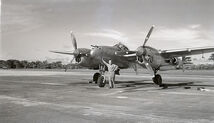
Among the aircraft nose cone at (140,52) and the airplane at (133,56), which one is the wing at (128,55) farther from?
the aircraft nose cone at (140,52)

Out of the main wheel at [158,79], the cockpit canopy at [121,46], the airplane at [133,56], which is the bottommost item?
A: the main wheel at [158,79]

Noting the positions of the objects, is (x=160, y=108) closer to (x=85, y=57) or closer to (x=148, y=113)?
(x=148, y=113)

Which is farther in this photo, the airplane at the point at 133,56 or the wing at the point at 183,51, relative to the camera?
the airplane at the point at 133,56

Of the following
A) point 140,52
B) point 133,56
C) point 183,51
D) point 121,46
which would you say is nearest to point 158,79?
point 133,56

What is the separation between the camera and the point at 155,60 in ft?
61.3

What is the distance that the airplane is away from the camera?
59.9 feet

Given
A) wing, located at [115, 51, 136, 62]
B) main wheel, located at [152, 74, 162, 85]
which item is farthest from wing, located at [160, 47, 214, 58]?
wing, located at [115, 51, 136, 62]

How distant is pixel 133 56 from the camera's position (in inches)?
741

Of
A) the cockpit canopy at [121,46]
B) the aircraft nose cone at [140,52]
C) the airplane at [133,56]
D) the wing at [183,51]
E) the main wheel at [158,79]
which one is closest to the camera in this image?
the aircraft nose cone at [140,52]

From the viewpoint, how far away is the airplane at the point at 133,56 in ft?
59.9

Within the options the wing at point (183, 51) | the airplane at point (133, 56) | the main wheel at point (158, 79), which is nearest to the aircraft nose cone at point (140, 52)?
the airplane at point (133, 56)

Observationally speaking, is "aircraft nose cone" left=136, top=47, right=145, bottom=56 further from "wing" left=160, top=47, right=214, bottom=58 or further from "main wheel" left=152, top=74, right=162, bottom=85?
"main wheel" left=152, top=74, right=162, bottom=85

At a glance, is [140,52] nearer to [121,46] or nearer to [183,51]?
[121,46]

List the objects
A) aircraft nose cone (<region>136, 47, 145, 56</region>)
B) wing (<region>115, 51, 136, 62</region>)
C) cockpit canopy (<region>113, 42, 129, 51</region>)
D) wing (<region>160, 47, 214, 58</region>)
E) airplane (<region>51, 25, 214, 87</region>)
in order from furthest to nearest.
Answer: cockpit canopy (<region>113, 42, 129, 51</region>) < wing (<region>115, 51, 136, 62</region>) < airplane (<region>51, 25, 214, 87</region>) < wing (<region>160, 47, 214, 58</region>) < aircraft nose cone (<region>136, 47, 145, 56</region>)
